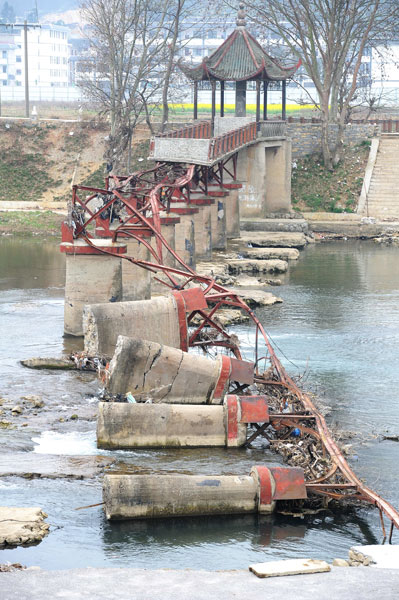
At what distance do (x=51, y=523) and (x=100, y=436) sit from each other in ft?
9.50

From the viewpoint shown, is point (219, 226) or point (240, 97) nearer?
point (219, 226)

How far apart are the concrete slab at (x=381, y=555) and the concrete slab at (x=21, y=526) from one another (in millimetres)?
3725

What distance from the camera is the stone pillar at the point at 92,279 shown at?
23.5 meters

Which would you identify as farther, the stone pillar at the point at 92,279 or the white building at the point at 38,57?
the white building at the point at 38,57

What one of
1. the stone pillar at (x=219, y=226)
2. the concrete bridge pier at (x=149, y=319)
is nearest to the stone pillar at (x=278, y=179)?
the stone pillar at (x=219, y=226)

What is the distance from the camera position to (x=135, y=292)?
84.8 feet

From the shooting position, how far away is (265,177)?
149 ft

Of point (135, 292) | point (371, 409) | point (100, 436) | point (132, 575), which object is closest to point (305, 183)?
point (135, 292)

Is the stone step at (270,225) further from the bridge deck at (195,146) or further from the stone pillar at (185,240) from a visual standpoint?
the stone pillar at (185,240)

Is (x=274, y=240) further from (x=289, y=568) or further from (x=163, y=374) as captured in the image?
(x=289, y=568)

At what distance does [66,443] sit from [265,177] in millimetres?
30994

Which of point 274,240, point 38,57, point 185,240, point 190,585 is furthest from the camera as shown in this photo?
point 38,57

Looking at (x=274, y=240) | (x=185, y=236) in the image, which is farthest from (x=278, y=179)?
(x=185, y=236)

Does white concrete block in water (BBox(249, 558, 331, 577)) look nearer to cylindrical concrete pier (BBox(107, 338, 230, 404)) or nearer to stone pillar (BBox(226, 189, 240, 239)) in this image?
cylindrical concrete pier (BBox(107, 338, 230, 404))
